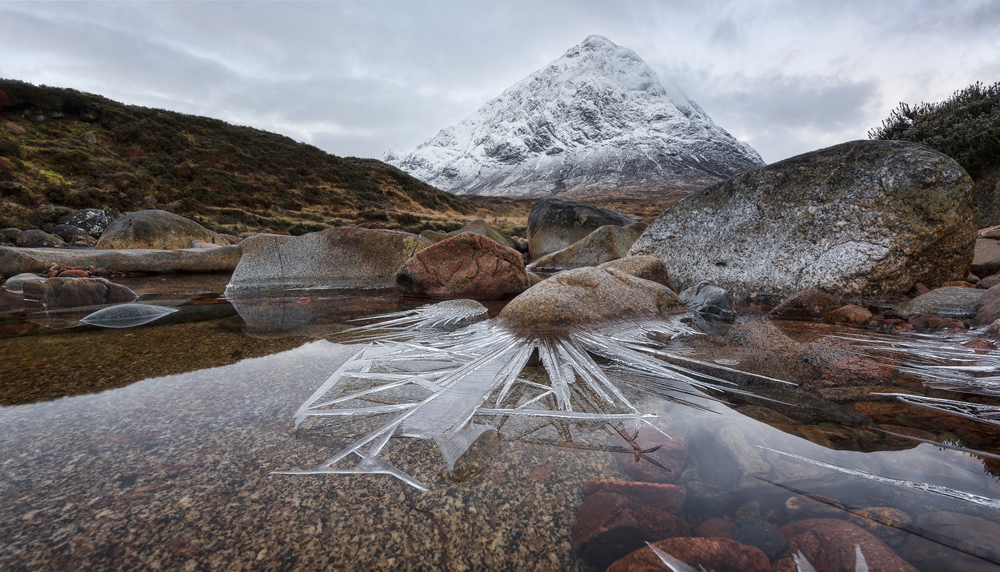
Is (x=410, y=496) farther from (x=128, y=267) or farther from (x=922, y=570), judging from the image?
(x=128, y=267)

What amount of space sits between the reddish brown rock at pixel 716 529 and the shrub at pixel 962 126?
468 inches

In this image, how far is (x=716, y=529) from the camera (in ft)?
2.73

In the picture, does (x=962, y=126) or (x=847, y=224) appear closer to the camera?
(x=847, y=224)

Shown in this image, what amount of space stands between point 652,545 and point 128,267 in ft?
33.0

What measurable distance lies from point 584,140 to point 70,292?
10963 centimetres

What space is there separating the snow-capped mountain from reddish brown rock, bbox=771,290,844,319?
215 ft

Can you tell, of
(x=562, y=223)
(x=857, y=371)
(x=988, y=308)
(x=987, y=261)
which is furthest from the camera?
(x=562, y=223)

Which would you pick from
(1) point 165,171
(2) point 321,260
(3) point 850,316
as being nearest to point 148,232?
(2) point 321,260

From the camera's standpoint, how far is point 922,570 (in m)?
0.69

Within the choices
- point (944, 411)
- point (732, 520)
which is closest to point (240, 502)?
point (732, 520)

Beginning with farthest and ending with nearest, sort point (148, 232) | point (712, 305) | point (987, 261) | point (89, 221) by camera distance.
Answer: point (89, 221), point (148, 232), point (987, 261), point (712, 305)

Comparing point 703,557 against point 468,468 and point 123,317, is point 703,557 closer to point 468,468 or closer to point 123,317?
point 468,468

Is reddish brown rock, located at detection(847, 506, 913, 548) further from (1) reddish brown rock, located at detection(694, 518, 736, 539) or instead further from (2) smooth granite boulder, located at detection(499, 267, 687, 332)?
(2) smooth granite boulder, located at detection(499, 267, 687, 332)

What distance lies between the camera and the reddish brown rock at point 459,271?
477cm
